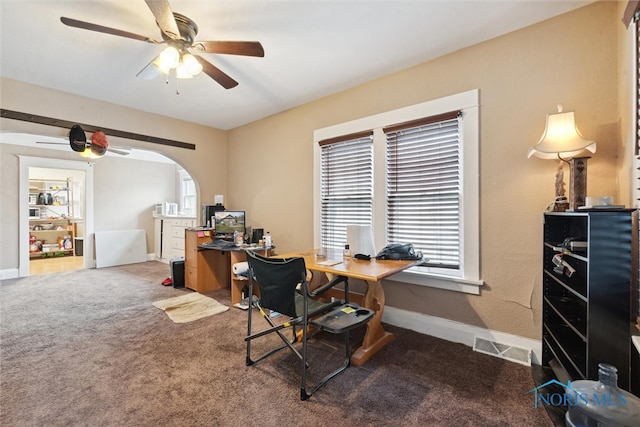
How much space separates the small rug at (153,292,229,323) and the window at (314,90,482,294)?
176 centimetres

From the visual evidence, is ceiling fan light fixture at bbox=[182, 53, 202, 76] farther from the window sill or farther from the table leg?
the window sill

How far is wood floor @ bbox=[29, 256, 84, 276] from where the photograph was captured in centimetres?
561

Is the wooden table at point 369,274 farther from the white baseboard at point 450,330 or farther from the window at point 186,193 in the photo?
the window at point 186,193

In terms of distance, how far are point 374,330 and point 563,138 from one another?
1997 mm

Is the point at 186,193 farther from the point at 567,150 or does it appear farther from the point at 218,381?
the point at 567,150

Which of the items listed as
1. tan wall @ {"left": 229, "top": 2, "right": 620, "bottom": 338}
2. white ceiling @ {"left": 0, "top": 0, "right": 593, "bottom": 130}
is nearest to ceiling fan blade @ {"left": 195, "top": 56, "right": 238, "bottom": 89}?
white ceiling @ {"left": 0, "top": 0, "right": 593, "bottom": 130}

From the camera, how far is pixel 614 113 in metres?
1.90

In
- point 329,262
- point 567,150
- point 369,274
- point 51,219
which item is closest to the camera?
point 567,150

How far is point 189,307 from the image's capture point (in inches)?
136

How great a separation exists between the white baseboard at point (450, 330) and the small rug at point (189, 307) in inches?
81.5

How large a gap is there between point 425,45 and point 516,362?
9.04 feet

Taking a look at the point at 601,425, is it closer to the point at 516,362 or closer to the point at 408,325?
the point at 516,362

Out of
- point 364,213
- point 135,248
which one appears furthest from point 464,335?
point 135,248

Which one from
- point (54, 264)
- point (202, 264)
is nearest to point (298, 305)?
point (202, 264)
